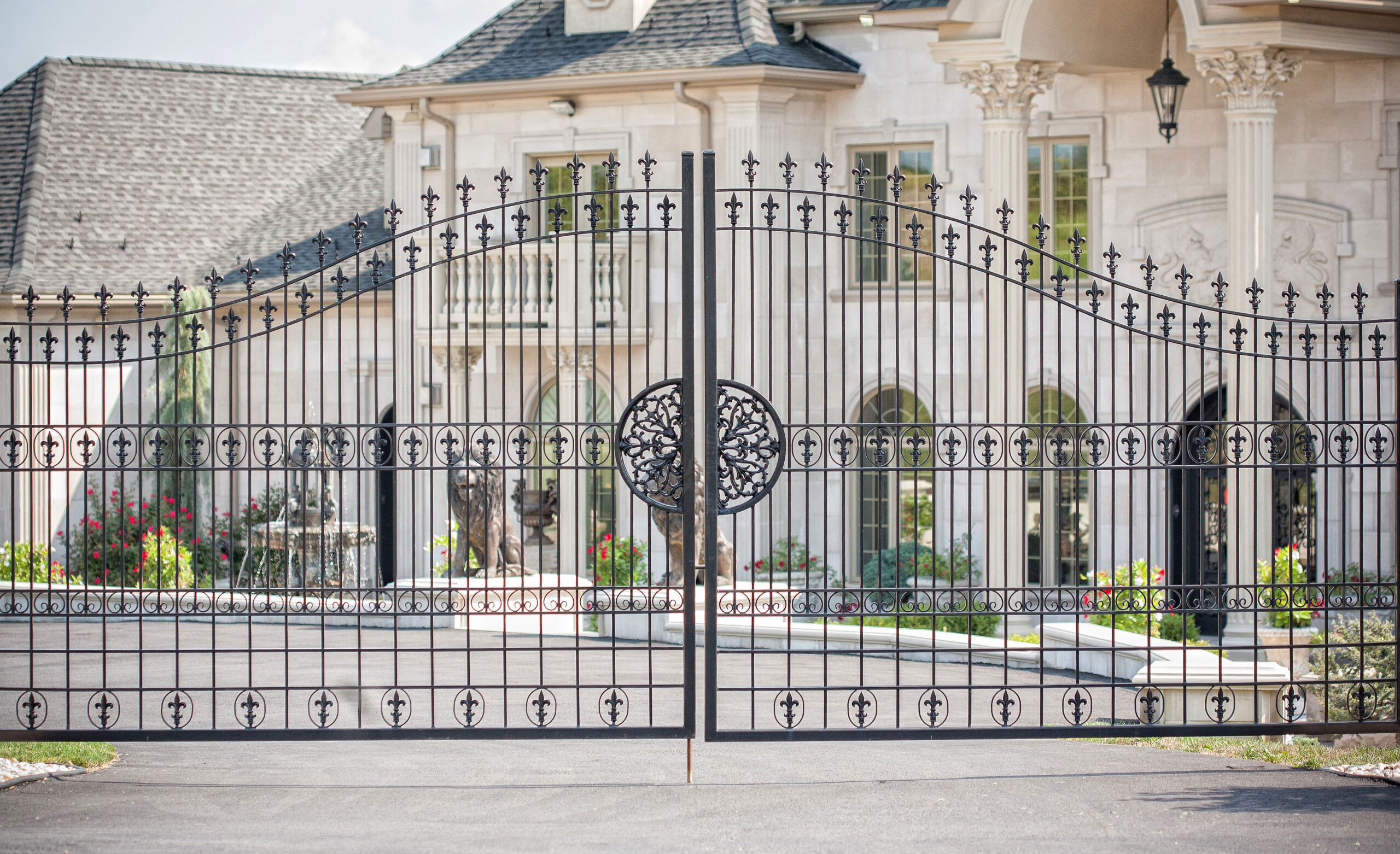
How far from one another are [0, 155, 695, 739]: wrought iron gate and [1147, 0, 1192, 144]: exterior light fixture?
18.0ft

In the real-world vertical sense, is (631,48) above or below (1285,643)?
above

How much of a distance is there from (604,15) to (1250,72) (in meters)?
9.69

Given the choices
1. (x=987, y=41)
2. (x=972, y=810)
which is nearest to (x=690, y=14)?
(x=987, y=41)

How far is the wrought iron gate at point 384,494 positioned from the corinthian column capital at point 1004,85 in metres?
3.75

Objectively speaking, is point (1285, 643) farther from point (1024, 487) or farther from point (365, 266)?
point (365, 266)

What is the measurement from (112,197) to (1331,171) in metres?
18.7

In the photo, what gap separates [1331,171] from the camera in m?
18.3

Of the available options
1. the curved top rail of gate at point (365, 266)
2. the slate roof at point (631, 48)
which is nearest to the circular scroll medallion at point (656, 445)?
the curved top rail of gate at point (365, 266)

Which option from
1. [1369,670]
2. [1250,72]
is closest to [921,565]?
[1250,72]

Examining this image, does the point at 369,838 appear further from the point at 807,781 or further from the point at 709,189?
the point at 709,189

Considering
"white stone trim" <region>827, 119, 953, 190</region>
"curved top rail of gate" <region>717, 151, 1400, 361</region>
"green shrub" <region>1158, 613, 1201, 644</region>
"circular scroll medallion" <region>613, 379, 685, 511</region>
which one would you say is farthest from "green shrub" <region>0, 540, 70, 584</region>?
"green shrub" <region>1158, 613, 1201, 644</region>

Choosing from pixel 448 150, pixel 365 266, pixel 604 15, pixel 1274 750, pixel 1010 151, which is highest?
pixel 604 15

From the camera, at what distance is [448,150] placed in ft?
71.8

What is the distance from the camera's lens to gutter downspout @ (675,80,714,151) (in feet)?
67.4
